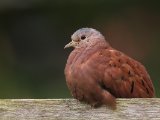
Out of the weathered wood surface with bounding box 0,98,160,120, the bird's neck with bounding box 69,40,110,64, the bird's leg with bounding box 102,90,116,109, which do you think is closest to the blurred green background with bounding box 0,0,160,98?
the bird's neck with bounding box 69,40,110,64

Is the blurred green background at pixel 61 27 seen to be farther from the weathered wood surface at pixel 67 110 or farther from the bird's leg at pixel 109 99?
the weathered wood surface at pixel 67 110

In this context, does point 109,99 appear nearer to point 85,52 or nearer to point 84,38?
point 85,52

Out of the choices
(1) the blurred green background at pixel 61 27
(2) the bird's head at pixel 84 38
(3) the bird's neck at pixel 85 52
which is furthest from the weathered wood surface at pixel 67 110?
(1) the blurred green background at pixel 61 27

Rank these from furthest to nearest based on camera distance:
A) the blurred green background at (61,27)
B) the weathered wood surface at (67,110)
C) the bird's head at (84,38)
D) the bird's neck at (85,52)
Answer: the blurred green background at (61,27), the bird's head at (84,38), the bird's neck at (85,52), the weathered wood surface at (67,110)

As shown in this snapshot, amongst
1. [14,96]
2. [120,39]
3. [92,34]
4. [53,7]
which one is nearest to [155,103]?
[92,34]

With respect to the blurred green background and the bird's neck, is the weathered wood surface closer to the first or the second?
the bird's neck

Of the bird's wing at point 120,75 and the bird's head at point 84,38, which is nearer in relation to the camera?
the bird's wing at point 120,75
